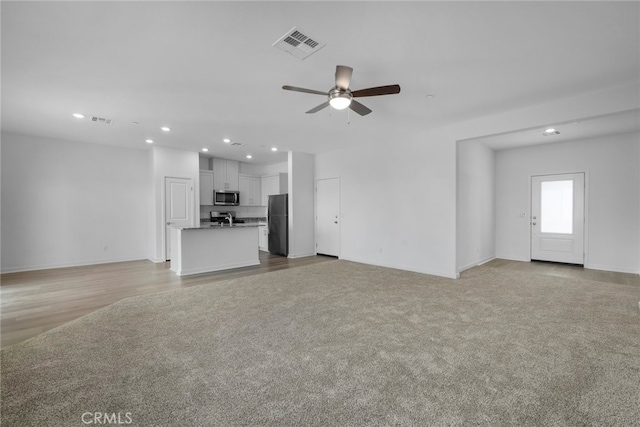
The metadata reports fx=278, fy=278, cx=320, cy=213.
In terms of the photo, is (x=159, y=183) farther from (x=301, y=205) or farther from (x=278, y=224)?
(x=301, y=205)

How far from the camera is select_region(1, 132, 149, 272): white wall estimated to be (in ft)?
18.1

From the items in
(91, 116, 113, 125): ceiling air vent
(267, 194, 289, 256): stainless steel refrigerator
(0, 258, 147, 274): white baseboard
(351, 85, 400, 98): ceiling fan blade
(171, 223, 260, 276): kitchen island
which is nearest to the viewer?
(351, 85, 400, 98): ceiling fan blade

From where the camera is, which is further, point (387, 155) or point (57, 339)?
point (387, 155)

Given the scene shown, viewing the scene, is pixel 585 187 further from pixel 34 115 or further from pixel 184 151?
pixel 34 115

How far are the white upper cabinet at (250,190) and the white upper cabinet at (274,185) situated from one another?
0.56 feet

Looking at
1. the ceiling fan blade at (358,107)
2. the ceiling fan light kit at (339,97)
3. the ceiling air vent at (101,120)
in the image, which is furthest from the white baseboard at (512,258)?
the ceiling air vent at (101,120)

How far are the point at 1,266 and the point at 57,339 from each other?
181 inches

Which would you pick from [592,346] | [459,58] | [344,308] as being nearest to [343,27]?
[459,58]

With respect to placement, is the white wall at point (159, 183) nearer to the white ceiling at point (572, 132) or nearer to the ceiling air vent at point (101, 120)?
the ceiling air vent at point (101, 120)

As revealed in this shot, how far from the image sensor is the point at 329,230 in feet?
24.0

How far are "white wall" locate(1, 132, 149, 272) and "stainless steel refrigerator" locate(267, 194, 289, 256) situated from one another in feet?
10.4

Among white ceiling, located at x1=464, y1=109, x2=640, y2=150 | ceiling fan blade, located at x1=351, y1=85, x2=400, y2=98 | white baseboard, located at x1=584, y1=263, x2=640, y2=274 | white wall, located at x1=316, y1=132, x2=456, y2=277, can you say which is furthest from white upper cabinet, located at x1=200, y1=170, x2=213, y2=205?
white baseboard, located at x1=584, y1=263, x2=640, y2=274

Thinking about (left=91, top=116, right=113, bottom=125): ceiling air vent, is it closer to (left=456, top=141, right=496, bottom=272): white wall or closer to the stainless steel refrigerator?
the stainless steel refrigerator

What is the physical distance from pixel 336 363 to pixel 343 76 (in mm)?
2583
